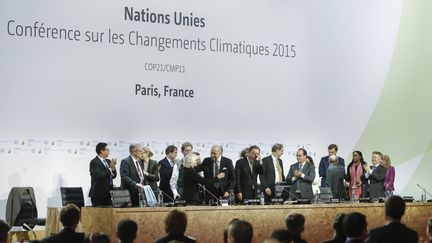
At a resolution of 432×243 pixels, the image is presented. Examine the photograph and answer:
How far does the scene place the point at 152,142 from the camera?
13430 millimetres

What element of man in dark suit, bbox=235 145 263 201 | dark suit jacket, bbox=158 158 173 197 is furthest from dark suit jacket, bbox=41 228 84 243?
man in dark suit, bbox=235 145 263 201

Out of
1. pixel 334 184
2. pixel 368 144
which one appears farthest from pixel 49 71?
pixel 368 144

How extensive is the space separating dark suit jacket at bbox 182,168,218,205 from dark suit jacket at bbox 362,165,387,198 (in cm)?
338

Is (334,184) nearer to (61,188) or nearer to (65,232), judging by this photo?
(61,188)

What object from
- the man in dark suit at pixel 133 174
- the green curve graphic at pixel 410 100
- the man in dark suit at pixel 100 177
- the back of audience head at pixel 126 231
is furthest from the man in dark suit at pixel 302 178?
the back of audience head at pixel 126 231

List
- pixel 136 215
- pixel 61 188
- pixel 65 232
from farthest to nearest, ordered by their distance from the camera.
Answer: pixel 61 188
pixel 136 215
pixel 65 232

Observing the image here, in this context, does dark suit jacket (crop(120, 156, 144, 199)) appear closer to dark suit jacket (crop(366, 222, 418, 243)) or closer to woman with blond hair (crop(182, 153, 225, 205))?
woman with blond hair (crop(182, 153, 225, 205))

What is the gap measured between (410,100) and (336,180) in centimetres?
360

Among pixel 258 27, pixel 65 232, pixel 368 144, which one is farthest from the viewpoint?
pixel 368 144

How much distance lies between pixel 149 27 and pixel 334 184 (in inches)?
161

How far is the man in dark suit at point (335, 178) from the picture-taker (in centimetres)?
1336

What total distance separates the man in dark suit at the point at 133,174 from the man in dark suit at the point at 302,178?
2.56 m

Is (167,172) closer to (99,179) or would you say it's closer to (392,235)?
(99,179)

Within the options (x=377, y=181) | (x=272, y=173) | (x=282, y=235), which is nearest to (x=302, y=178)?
A: (x=272, y=173)
